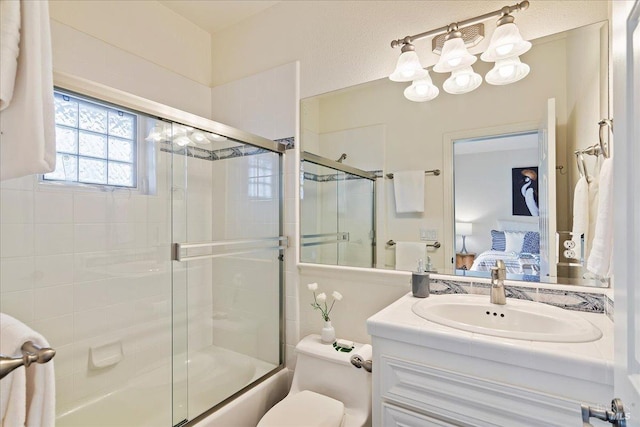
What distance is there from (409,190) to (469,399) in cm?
93

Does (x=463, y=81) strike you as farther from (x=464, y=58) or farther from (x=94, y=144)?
(x=94, y=144)

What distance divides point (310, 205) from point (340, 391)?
1022 mm

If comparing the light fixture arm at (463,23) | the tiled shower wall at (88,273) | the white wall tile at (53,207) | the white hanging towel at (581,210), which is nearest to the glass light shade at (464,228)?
the white hanging towel at (581,210)

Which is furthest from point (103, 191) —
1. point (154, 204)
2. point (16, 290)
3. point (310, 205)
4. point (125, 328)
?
point (310, 205)

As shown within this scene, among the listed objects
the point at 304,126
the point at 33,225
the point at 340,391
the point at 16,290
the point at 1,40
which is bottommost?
the point at 340,391

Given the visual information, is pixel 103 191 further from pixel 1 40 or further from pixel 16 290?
pixel 1 40

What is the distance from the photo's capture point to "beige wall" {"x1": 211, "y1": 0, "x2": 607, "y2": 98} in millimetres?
1303

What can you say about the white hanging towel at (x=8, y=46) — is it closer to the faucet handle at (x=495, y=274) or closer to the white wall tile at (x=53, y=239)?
the white wall tile at (x=53, y=239)

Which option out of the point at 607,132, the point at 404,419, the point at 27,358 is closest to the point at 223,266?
the point at 404,419

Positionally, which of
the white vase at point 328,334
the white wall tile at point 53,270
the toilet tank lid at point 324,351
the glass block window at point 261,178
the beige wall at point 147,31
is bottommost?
the toilet tank lid at point 324,351

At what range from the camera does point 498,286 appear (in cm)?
122

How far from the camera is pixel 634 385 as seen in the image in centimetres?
48

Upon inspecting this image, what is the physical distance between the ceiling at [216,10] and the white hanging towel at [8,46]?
176 cm

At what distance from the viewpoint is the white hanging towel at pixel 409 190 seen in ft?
5.14
